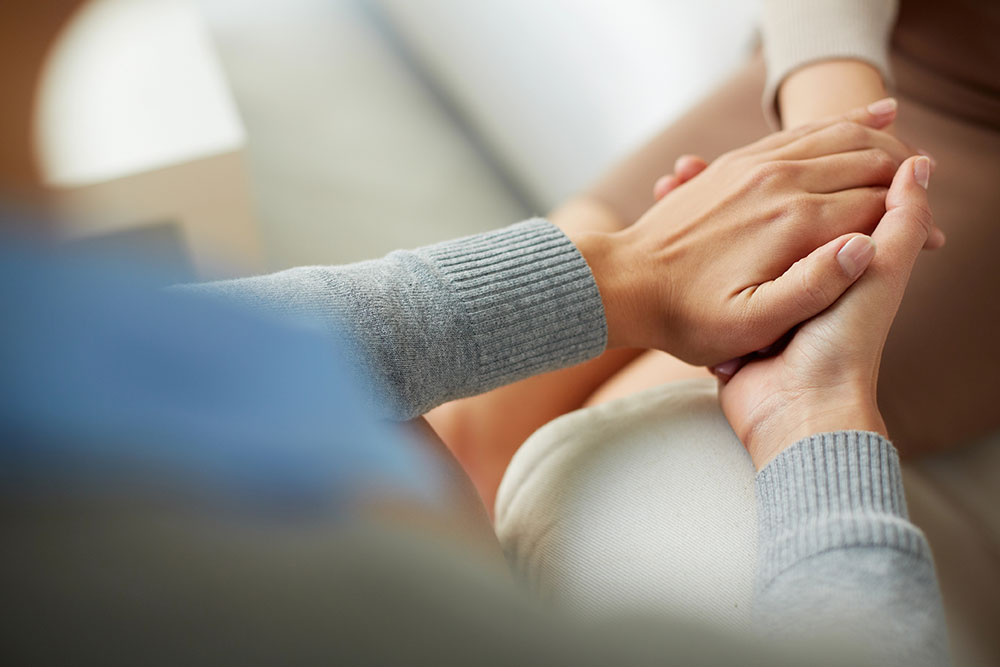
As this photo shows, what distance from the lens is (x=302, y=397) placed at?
396 mm

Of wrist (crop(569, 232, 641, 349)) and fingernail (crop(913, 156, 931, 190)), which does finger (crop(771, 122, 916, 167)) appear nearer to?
fingernail (crop(913, 156, 931, 190))

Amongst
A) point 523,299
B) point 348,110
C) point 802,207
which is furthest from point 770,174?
point 348,110

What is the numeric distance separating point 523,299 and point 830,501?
0.23m

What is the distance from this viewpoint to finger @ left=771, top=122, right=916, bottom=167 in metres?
0.69

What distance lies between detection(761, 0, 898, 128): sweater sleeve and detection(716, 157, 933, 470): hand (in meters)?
0.28

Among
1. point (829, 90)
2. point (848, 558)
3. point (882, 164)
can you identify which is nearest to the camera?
point (848, 558)

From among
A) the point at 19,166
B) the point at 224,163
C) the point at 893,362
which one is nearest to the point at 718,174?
the point at 893,362

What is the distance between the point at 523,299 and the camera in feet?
1.89

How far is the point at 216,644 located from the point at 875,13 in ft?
2.80

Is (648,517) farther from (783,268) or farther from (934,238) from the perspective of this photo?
(934,238)

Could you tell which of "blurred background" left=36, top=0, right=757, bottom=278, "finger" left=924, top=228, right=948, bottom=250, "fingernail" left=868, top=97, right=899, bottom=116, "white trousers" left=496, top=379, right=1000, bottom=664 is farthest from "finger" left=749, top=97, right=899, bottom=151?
"blurred background" left=36, top=0, right=757, bottom=278

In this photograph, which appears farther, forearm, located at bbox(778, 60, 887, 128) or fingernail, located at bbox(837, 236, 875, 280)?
forearm, located at bbox(778, 60, 887, 128)

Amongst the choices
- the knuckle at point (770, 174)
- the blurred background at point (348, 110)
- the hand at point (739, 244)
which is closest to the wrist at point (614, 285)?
the hand at point (739, 244)

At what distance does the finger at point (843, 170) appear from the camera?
0.67 metres
